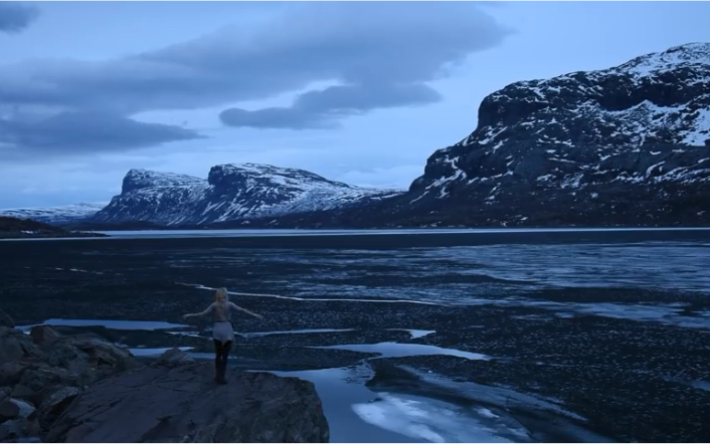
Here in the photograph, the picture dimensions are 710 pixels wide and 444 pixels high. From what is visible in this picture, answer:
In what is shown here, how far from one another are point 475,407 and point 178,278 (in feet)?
143

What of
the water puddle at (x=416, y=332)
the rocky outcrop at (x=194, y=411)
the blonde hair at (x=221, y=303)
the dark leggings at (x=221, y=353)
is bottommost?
the water puddle at (x=416, y=332)

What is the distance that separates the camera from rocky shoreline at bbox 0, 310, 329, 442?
46.2 ft

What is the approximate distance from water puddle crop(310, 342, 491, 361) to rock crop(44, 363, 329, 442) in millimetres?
10908

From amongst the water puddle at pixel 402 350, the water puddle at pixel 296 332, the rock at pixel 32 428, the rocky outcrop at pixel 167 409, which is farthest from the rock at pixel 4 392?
the water puddle at pixel 296 332

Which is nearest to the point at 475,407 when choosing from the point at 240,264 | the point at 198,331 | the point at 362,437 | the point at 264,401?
the point at 362,437

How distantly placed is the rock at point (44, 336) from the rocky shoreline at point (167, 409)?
6652 mm

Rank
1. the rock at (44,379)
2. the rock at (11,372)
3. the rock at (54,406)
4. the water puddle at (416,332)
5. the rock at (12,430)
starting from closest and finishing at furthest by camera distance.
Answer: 1. the rock at (12,430)
2. the rock at (54,406)
3. the rock at (44,379)
4. the rock at (11,372)
5. the water puddle at (416,332)

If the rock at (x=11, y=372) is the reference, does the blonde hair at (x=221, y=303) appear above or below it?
above

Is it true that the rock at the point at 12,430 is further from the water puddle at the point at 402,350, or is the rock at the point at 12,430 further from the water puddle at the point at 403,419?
the water puddle at the point at 402,350

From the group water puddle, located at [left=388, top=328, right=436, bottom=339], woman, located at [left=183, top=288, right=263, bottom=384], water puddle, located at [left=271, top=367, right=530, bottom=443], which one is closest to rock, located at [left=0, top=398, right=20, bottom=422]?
woman, located at [left=183, top=288, right=263, bottom=384]

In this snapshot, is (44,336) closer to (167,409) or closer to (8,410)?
(8,410)

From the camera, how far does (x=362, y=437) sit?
56.2ft

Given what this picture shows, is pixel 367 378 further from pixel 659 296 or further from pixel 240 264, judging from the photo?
pixel 240 264

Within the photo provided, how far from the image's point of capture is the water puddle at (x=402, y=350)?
1037 inches
